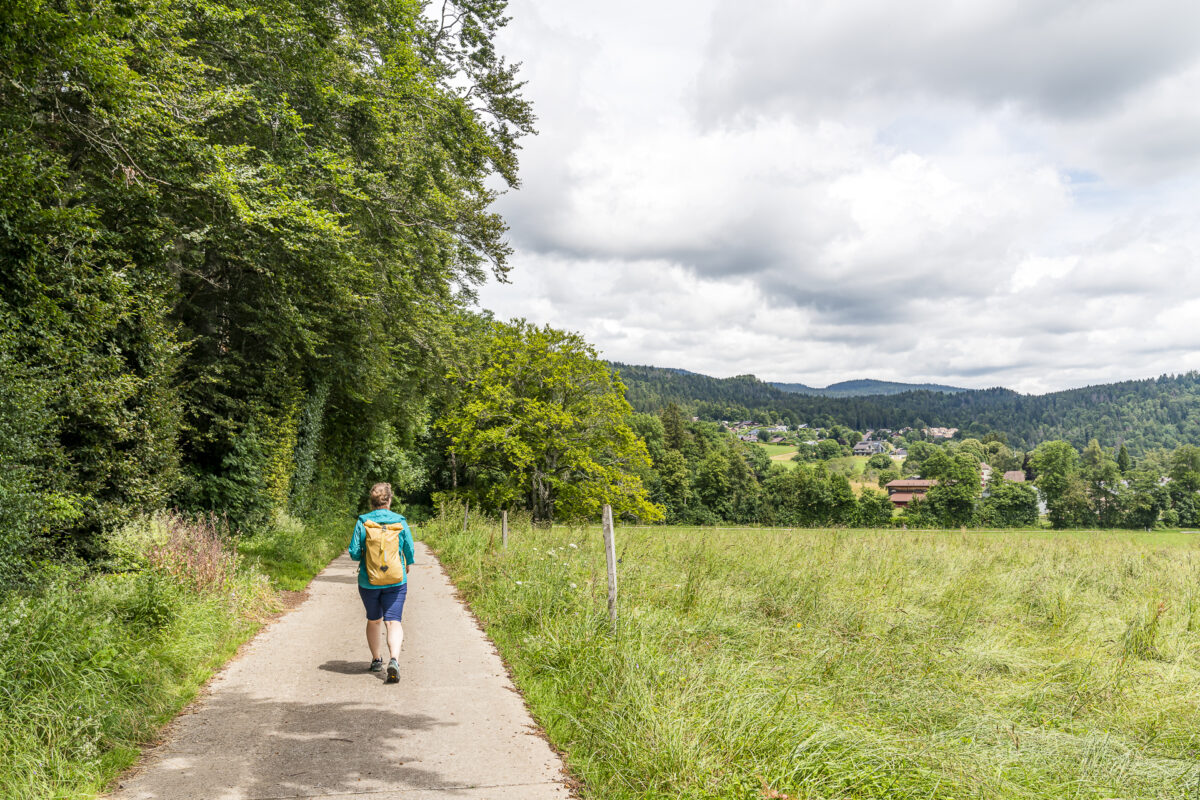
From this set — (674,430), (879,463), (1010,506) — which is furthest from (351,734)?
(879,463)

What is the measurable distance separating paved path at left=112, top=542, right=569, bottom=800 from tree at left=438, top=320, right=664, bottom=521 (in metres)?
21.4

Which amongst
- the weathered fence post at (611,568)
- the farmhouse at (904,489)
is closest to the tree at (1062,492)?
the farmhouse at (904,489)

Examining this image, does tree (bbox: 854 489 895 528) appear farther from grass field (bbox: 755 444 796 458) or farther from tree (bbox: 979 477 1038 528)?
grass field (bbox: 755 444 796 458)

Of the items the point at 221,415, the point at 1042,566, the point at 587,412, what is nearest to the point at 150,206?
the point at 221,415

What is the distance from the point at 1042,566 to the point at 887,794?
34.6ft

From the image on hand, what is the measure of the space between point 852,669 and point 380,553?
4.65 metres

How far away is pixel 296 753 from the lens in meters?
4.29

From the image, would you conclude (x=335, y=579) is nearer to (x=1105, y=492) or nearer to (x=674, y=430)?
(x=674, y=430)

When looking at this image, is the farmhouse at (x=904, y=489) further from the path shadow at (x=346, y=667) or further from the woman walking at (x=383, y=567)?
the woman walking at (x=383, y=567)

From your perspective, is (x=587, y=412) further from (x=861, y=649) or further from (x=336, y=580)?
(x=861, y=649)

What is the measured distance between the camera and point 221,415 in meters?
13.7

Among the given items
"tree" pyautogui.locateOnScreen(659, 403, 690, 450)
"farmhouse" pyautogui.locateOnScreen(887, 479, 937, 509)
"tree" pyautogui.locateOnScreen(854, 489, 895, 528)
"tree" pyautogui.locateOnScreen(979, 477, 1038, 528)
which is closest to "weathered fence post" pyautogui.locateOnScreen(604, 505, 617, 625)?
"tree" pyautogui.locateOnScreen(854, 489, 895, 528)

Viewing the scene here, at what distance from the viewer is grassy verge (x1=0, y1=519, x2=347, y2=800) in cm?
369

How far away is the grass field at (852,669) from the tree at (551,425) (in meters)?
16.6
